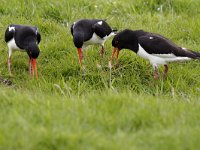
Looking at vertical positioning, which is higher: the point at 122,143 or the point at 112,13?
the point at 112,13

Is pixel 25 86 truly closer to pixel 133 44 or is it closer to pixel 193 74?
pixel 133 44

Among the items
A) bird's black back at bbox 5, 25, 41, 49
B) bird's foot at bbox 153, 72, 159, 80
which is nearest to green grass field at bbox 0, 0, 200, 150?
bird's foot at bbox 153, 72, 159, 80

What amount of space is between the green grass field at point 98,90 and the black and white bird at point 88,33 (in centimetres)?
26

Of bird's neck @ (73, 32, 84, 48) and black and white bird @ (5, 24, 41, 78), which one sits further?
bird's neck @ (73, 32, 84, 48)

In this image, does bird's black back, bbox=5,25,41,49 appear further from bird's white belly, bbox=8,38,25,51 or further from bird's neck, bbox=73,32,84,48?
bird's neck, bbox=73,32,84,48

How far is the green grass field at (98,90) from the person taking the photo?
3807 mm

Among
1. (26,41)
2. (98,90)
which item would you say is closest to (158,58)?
(98,90)

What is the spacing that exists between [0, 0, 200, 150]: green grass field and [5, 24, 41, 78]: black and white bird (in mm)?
255

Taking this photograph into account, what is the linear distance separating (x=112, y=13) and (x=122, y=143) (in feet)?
17.8

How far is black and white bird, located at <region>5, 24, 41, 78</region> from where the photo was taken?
20.6 ft

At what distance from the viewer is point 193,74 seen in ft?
21.9

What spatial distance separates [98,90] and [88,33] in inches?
49.7

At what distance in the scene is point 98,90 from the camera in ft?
19.7

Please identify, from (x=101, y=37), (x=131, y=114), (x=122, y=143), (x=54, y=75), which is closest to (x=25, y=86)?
(x=54, y=75)
